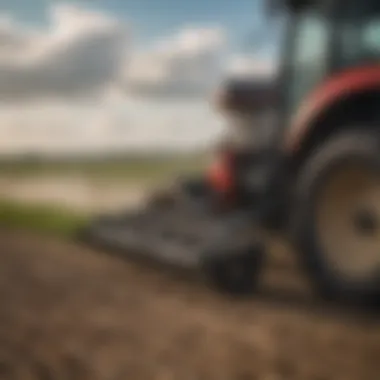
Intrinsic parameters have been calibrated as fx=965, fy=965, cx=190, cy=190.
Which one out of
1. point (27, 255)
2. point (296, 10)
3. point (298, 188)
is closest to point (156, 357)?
point (27, 255)

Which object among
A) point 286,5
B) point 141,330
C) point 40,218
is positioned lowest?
point 141,330

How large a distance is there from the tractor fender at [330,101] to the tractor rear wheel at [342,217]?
0.09 ft

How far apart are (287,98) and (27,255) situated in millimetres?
370

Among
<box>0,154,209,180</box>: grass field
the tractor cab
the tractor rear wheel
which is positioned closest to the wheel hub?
the tractor rear wheel

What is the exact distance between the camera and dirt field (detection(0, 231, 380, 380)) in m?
0.98

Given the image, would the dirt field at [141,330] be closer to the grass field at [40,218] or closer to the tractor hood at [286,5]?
the grass field at [40,218]

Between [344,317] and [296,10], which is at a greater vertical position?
[296,10]

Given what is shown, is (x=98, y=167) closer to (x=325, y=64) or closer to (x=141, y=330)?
(x=141, y=330)

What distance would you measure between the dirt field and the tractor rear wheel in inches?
1.7

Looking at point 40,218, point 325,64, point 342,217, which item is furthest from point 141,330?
point 325,64

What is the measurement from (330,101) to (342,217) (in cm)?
14

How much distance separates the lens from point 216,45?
1.04 meters

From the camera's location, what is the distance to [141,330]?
1017mm

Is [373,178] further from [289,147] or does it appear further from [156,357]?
[156,357]
